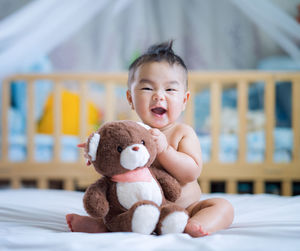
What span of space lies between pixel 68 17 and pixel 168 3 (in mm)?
1472

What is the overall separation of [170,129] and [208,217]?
25cm

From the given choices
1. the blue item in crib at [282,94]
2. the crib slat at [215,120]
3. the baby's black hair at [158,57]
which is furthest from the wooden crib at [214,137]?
the baby's black hair at [158,57]

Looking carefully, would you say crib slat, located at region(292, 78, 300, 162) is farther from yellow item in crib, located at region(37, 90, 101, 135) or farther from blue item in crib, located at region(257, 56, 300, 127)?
yellow item in crib, located at region(37, 90, 101, 135)

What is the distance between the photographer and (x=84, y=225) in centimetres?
77

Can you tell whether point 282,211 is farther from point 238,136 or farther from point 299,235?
point 238,136

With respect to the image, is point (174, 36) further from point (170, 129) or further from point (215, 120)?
point (170, 129)

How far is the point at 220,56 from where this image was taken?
2955 mm

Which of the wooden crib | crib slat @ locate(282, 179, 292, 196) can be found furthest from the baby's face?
crib slat @ locate(282, 179, 292, 196)

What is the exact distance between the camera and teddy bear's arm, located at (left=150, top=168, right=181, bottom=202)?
0.75m

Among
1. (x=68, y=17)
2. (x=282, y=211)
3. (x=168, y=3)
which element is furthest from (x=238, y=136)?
(x=168, y=3)

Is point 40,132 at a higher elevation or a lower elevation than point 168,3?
lower

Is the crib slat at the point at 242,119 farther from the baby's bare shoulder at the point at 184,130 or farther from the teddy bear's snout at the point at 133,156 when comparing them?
the teddy bear's snout at the point at 133,156

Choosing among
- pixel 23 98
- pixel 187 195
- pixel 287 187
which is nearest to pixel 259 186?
pixel 287 187

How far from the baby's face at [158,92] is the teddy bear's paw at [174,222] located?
0.27 metres
